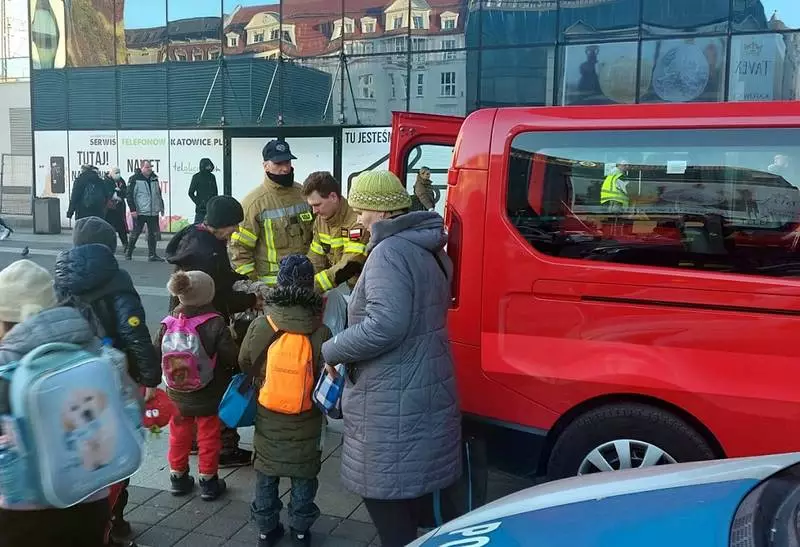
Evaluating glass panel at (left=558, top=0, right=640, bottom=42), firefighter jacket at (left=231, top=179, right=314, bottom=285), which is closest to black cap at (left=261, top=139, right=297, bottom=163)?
firefighter jacket at (left=231, top=179, right=314, bottom=285)

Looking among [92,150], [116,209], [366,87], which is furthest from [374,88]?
[92,150]

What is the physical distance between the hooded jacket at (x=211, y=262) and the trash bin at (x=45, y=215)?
55.8ft

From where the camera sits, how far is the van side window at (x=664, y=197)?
3.03m

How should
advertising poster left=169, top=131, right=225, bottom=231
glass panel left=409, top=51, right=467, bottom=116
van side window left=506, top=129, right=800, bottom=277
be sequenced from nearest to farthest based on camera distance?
van side window left=506, top=129, right=800, bottom=277, glass panel left=409, top=51, right=467, bottom=116, advertising poster left=169, top=131, right=225, bottom=231

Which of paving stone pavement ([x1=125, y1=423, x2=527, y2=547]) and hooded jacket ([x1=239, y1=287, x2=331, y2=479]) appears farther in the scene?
paving stone pavement ([x1=125, y1=423, x2=527, y2=547])

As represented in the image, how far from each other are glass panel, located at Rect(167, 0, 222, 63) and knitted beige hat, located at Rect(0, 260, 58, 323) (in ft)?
56.3

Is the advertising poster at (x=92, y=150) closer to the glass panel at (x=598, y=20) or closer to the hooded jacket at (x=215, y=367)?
the glass panel at (x=598, y=20)

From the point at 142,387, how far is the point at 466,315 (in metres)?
1.55

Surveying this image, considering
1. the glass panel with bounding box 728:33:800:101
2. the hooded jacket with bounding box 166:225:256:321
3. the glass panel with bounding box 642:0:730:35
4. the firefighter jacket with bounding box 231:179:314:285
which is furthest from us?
the glass panel with bounding box 642:0:730:35

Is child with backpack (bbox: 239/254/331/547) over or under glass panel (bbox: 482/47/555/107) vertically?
under

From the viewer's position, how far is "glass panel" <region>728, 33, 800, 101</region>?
13.5m

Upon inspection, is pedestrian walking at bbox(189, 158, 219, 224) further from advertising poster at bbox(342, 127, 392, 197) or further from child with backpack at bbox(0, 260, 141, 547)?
child with backpack at bbox(0, 260, 141, 547)

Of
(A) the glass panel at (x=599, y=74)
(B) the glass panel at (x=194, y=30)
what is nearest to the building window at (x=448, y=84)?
(A) the glass panel at (x=599, y=74)

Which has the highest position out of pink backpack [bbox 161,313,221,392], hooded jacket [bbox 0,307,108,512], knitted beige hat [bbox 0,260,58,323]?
knitted beige hat [bbox 0,260,58,323]
